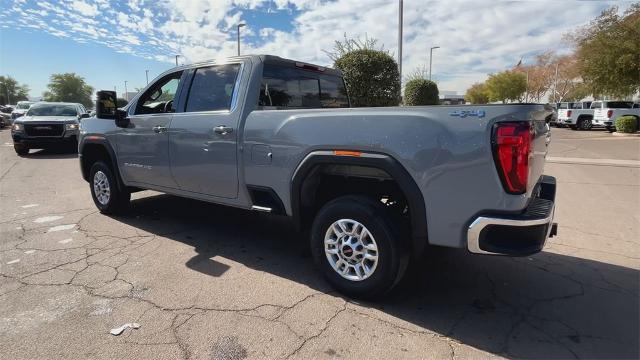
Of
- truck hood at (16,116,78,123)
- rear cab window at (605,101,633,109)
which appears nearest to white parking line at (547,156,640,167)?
truck hood at (16,116,78,123)

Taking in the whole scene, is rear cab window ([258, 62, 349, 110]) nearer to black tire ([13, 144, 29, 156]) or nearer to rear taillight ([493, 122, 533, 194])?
rear taillight ([493, 122, 533, 194])

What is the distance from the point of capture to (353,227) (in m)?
3.32

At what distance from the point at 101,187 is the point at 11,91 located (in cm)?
11606

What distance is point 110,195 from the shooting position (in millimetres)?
5746

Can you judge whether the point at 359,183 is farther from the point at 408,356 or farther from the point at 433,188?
the point at 408,356

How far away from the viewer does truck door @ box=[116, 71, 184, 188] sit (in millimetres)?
4781

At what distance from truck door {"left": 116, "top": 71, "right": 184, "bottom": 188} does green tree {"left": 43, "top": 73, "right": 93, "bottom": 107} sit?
95.4 metres

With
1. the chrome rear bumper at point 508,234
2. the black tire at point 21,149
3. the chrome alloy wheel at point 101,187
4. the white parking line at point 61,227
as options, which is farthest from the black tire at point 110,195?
the black tire at point 21,149

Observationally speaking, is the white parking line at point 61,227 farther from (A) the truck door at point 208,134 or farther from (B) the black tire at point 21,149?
(B) the black tire at point 21,149

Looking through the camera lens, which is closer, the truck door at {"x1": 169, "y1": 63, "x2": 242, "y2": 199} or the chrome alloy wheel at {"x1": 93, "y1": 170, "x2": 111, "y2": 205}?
the truck door at {"x1": 169, "y1": 63, "x2": 242, "y2": 199}

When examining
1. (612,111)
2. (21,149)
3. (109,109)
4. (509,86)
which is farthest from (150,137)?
(509,86)

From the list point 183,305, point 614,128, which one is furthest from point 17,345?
point 614,128

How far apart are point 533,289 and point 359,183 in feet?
5.77

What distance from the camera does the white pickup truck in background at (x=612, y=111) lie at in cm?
2302
